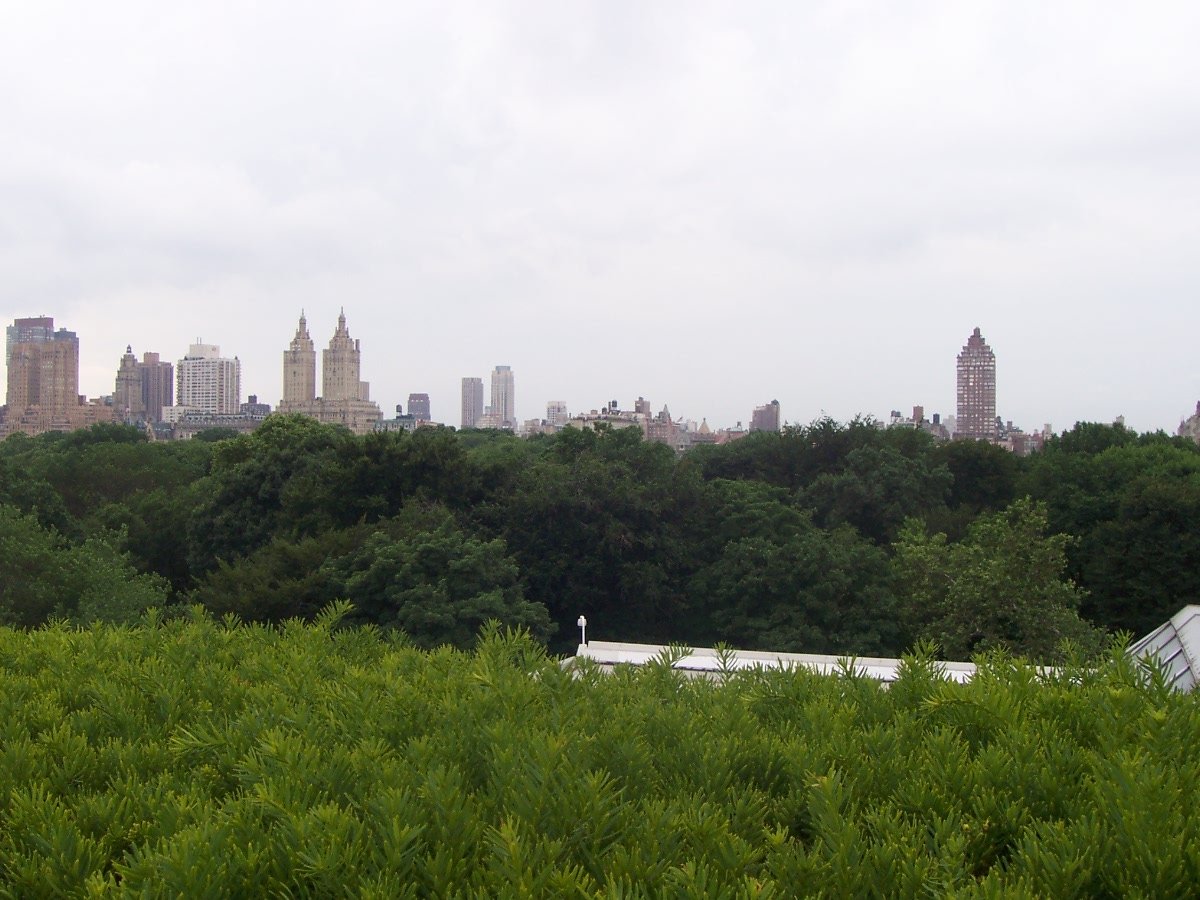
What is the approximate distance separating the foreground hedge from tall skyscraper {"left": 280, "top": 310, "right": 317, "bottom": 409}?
152585 millimetres

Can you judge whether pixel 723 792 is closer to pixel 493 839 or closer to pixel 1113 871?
pixel 493 839

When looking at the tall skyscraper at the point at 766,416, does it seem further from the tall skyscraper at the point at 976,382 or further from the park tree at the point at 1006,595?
the park tree at the point at 1006,595

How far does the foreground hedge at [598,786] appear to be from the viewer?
2080mm

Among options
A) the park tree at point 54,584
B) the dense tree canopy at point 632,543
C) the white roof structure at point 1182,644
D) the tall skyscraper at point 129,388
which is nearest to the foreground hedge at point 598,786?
the white roof structure at point 1182,644

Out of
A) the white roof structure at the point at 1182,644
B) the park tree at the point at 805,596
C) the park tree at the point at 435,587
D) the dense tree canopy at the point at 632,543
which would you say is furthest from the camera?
the park tree at the point at 805,596

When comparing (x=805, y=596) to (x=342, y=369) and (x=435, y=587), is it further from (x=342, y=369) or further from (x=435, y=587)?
(x=342, y=369)

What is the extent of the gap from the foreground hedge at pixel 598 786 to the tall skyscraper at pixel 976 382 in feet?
485

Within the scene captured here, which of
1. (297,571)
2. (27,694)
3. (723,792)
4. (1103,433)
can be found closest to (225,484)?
(297,571)

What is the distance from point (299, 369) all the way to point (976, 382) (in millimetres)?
106079

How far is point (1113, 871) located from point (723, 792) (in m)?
0.95

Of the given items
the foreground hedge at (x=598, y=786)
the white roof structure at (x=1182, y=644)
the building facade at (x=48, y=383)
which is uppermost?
the building facade at (x=48, y=383)

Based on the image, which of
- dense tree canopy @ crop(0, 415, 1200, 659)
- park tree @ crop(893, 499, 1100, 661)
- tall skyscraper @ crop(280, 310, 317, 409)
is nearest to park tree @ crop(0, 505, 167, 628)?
dense tree canopy @ crop(0, 415, 1200, 659)

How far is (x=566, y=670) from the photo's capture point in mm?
3602

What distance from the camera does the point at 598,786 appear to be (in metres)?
2.34
